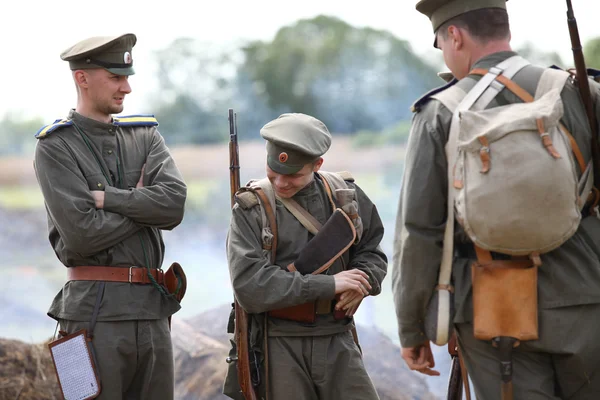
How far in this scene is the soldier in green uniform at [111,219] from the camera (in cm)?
425

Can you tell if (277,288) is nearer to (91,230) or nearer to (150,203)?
(150,203)

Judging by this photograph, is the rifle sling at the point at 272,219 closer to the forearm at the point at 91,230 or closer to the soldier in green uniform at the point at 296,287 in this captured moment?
the soldier in green uniform at the point at 296,287

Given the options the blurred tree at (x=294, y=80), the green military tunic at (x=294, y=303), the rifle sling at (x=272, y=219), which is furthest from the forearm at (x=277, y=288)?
the blurred tree at (x=294, y=80)

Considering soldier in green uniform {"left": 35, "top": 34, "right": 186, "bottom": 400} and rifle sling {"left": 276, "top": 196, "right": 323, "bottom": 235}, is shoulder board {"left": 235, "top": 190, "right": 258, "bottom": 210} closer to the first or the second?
rifle sling {"left": 276, "top": 196, "right": 323, "bottom": 235}

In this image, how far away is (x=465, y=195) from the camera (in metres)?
2.89

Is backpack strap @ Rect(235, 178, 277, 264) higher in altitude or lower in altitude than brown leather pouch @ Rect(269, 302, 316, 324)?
higher

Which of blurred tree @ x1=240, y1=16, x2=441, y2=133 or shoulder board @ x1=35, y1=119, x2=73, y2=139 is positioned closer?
shoulder board @ x1=35, y1=119, x2=73, y2=139

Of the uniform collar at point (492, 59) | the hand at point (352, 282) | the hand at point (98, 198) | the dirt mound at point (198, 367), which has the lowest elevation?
the dirt mound at point (198, 367)

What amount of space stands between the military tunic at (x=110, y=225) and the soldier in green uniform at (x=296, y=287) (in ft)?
2.19

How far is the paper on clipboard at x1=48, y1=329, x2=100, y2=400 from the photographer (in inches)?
166

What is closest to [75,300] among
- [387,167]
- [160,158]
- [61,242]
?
[61,242]

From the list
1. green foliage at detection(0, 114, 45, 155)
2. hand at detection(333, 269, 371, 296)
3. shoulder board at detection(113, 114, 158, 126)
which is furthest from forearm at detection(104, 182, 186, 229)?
green foliage at detection(0, 114, 45, 155)

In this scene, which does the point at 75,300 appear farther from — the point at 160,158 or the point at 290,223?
the point at 290,223

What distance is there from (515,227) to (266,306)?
4.70ft
